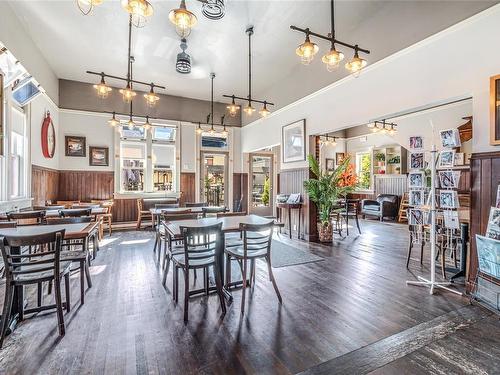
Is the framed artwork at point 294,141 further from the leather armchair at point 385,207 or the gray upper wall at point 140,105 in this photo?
the leather armchair at point 385,207

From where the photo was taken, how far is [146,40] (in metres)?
4.91

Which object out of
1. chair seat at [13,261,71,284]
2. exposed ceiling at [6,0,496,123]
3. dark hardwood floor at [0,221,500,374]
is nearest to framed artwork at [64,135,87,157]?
exposed ceiling at [6,0,496,123]

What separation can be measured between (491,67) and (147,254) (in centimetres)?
544

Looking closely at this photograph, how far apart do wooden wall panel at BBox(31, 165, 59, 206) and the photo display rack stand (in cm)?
659

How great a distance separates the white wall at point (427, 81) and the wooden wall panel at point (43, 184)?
19.1 feet

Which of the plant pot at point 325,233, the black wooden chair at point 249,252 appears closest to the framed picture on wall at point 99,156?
the black wooden chair at point 249,252

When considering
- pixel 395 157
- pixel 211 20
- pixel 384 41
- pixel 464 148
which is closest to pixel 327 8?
pixel 384 41

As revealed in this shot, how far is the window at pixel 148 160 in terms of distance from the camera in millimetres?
7578

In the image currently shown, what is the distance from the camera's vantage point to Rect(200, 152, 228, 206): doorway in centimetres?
855

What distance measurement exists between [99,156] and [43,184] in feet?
5.74

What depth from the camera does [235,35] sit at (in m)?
4.76

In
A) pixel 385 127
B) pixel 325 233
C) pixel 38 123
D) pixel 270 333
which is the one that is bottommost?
pixel 270 333

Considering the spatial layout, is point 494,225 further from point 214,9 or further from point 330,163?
point 330,163

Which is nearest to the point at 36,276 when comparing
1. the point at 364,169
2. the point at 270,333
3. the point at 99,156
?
the point at 270,333
